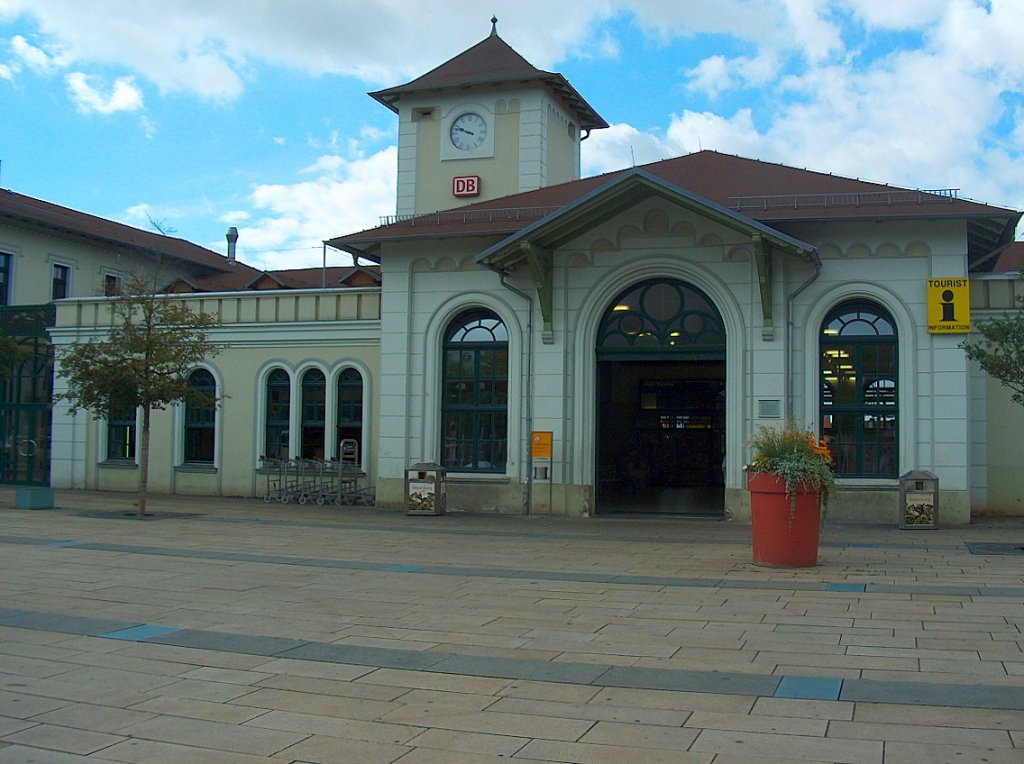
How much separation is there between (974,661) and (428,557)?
7968 mm

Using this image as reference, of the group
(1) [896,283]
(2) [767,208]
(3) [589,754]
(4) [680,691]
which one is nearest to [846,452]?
(1) [896,283]

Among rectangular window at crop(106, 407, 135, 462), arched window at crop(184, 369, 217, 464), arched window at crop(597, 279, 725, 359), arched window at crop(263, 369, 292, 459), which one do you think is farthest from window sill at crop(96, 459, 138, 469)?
arched window at crop(597, 279, 725, 359)

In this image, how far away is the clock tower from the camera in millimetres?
31922

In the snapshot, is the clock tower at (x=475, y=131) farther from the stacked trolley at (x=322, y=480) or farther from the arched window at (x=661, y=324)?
the arched window at (x=661, y=324)

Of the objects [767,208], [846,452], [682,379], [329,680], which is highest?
[767,208]

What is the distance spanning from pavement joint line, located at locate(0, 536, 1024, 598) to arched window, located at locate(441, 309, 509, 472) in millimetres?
8162

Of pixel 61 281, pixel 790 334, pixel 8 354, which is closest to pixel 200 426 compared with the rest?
pixel 8 354

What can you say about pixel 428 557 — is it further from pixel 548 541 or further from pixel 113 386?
pixel 113 386

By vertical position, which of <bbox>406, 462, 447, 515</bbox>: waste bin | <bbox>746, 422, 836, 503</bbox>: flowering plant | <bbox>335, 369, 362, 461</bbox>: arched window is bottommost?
<bbox>406, 462, 447, 515</bbox>: waste bin

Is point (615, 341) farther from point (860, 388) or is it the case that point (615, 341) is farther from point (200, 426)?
point (200, 426)

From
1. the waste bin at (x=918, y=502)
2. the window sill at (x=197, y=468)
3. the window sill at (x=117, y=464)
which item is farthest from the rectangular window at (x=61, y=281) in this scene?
the waste bin at (x=918, y=502)

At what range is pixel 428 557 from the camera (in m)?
14.2

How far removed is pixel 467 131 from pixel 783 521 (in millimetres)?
22656

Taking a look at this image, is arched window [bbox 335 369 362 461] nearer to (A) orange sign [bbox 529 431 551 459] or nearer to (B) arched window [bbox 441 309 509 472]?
(B) arched window [bbox 441 309 509 472]
